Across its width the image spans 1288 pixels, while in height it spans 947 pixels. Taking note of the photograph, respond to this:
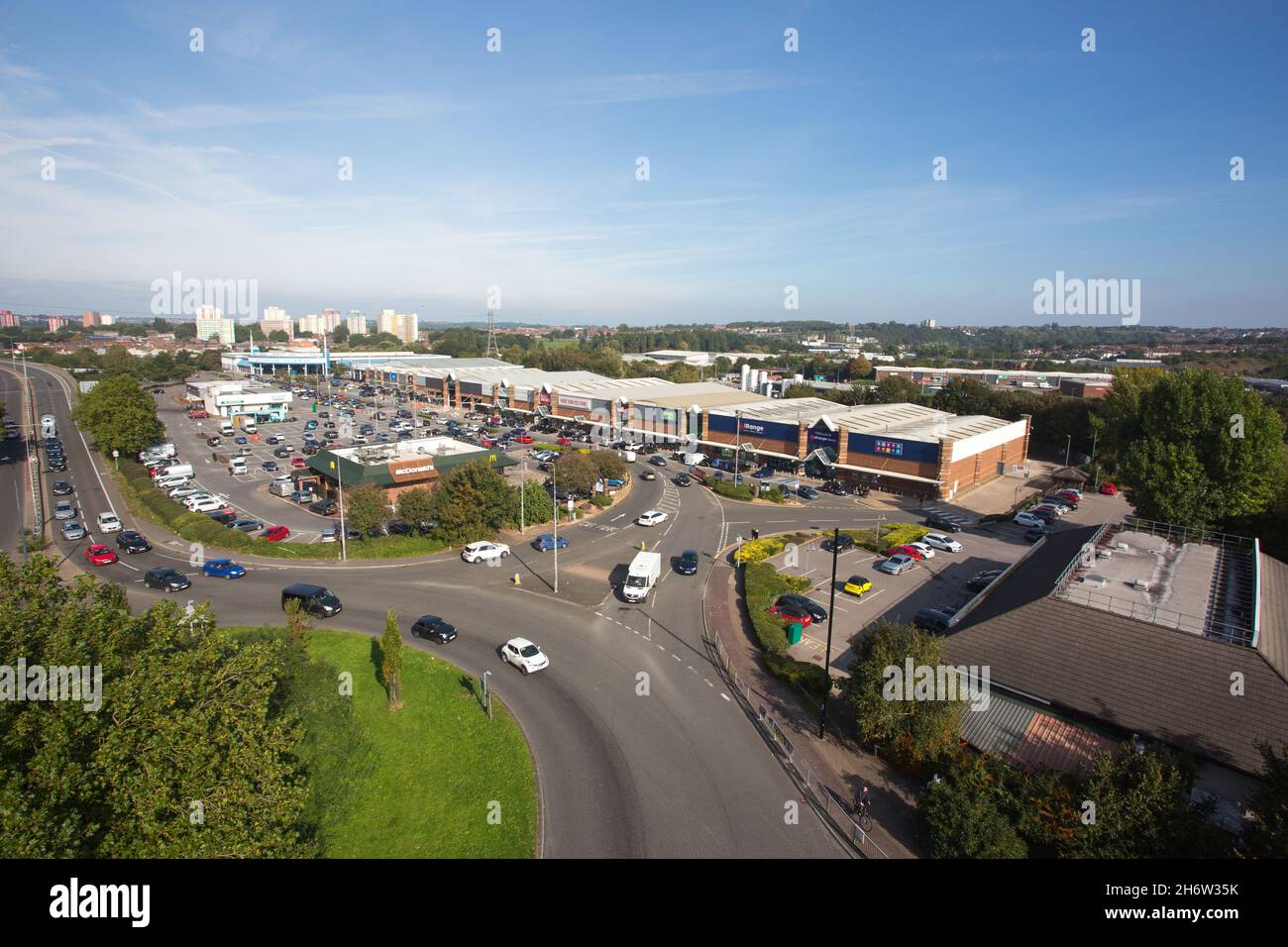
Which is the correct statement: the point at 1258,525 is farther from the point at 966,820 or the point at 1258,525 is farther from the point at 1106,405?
the point at 1106,405

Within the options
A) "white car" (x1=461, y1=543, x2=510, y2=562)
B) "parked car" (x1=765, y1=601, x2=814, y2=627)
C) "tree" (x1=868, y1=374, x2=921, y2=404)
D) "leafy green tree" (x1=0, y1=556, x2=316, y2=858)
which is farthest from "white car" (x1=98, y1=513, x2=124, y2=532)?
"tree" (x1=868, y1=374, x2=921, y2=404)

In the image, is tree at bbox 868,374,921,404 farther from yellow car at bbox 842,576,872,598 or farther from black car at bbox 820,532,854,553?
yellow car at bbox 842,576,872,598

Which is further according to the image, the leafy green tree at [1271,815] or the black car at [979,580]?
the black car at [979,580]

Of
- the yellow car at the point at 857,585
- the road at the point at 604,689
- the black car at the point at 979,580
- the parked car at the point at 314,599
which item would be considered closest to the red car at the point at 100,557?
the road at the point at 604,689

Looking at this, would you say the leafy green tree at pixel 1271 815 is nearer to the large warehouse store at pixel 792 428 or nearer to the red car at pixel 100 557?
the large warehouse store at pixel 792 428

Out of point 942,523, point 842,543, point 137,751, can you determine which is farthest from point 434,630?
point 942,523

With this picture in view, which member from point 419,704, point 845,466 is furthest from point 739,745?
point 845,466

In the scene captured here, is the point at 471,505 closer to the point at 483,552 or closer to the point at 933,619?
the point at 483,552
